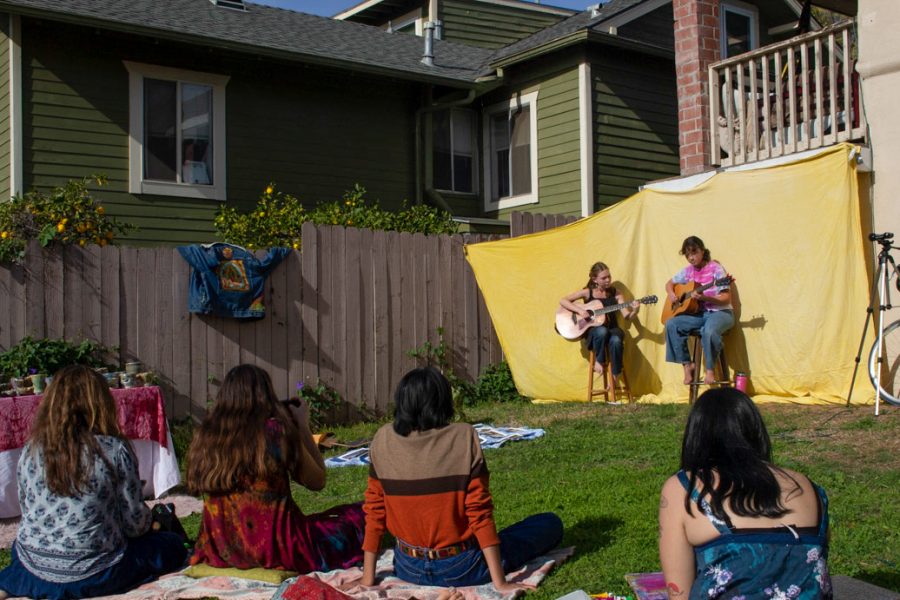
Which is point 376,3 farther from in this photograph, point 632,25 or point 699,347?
point 699,347

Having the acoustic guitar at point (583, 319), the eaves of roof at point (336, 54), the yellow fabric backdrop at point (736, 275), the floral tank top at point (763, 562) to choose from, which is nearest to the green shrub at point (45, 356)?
the yellow fabric backdrop at point (736, 275)

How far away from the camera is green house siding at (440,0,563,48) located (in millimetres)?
18578

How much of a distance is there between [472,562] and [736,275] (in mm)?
5361

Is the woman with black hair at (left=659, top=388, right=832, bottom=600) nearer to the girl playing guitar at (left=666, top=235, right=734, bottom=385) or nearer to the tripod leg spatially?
the tripod leg

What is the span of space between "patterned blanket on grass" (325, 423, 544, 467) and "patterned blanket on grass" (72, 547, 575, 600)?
9.92 feet

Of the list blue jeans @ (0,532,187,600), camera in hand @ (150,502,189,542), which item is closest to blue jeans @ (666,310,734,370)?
camera in hand @ (150,502,189,542)

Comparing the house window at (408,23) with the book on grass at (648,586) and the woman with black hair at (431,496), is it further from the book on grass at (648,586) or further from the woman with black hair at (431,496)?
the book on grass at (648,586)

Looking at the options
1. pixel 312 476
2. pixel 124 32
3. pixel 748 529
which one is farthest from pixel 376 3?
pixel 748 529

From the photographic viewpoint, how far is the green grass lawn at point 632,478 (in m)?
4.50

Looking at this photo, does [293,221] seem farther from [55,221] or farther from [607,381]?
[607,381]

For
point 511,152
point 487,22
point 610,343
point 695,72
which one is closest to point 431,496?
point 610,343

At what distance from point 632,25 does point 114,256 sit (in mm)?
9880

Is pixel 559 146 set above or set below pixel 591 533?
above

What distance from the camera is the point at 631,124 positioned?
1500cm
